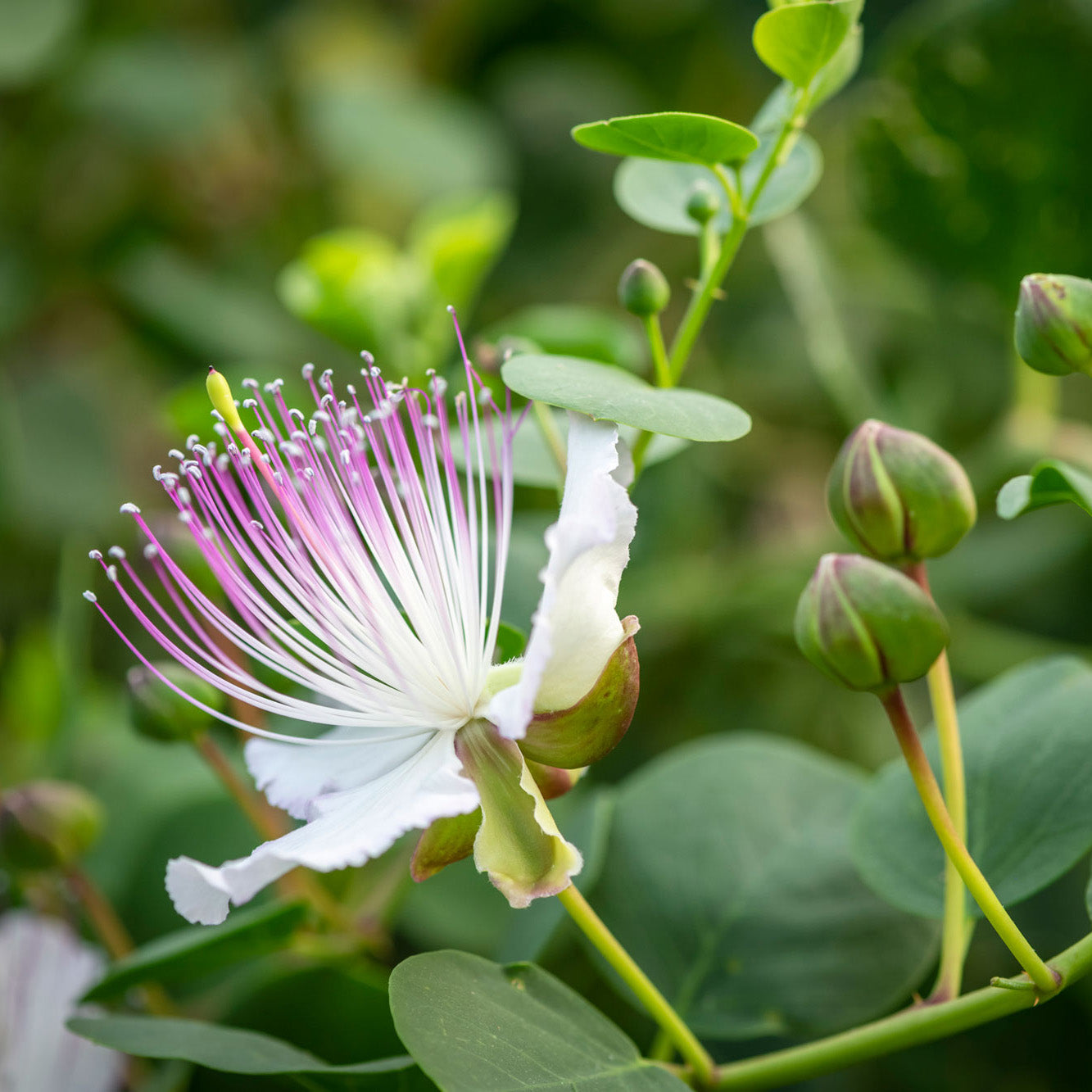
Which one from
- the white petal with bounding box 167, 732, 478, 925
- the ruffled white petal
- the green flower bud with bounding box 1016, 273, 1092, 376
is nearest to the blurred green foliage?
the ruffled white petal

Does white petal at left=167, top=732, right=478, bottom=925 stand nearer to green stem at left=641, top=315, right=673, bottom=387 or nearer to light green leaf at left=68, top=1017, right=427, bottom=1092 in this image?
light green leaf at left=68, top=1017, right=427, bottom=1092

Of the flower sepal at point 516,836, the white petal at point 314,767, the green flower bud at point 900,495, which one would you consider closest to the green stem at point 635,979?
the flower sepal at point 516,836

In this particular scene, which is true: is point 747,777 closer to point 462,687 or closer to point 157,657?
point 462,687

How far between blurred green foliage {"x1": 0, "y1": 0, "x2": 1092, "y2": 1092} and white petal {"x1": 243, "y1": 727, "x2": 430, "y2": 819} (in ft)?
0.54

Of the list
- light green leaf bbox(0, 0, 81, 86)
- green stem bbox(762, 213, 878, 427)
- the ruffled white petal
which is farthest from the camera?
light green leaf bbox(0, 0, 81, 86)

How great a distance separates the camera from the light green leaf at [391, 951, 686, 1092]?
50cm

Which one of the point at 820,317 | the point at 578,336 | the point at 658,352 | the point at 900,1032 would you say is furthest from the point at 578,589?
the point at 820,317

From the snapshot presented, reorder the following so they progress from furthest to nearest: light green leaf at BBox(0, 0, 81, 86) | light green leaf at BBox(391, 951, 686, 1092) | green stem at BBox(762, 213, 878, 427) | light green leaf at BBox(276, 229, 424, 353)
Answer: light green leaf at BBox(0, 0, 81, 86), green stem at BBox(762, 213, 878, 427), light green leaf at BBox(276, 229, 424, 353), light green leaf at BBox(391, 951, 686, 1092)

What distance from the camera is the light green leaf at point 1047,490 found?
0.54 m

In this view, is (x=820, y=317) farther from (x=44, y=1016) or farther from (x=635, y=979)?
(x=44, y=1016)

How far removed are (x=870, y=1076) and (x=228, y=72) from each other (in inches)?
65.5

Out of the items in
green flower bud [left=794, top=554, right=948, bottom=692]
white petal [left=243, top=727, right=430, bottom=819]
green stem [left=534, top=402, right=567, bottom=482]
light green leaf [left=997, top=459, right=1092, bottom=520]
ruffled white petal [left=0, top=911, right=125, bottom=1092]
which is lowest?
ruffled white petal [left=0, top=911, right=125, bottom=1092]

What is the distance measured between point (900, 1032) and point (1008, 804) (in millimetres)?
149

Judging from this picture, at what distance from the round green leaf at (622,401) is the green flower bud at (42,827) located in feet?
1.54
